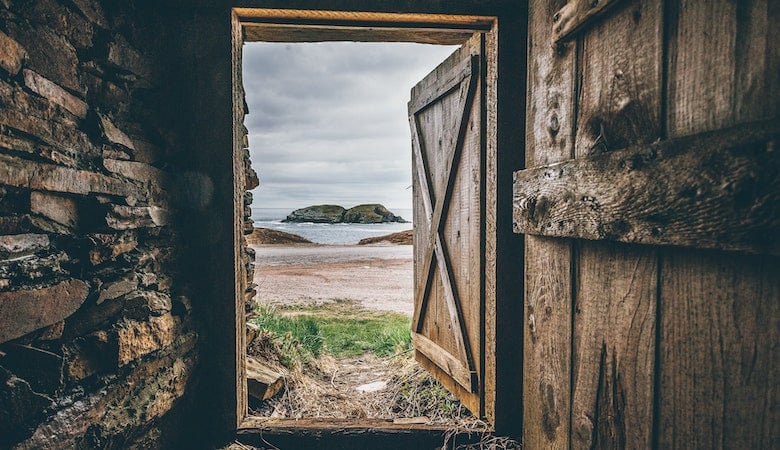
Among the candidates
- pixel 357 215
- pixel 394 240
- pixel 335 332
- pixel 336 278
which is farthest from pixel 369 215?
pixel 335 332

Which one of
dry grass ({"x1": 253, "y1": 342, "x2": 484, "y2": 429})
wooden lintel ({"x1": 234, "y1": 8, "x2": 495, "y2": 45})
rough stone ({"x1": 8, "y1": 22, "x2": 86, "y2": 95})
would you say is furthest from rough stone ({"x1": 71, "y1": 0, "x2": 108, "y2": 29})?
dry grass ({"x1": 253, "y1": 342, "x2": 484, "y2": 429})

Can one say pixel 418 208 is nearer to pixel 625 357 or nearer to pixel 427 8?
pixel 427 8

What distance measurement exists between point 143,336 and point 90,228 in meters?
0.47

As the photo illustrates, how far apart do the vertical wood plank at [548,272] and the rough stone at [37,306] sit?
60.4 inches

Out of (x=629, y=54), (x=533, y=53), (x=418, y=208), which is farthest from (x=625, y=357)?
(x=418, y=208)

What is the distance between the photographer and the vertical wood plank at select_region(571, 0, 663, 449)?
1.02 metres

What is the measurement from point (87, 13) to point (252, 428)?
1.90 m

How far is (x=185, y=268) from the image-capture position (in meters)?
2.06

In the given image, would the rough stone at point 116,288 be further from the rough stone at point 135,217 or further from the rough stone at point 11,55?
the rough stone at point 11,55

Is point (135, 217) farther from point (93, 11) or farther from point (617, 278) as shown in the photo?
point (617, 278)

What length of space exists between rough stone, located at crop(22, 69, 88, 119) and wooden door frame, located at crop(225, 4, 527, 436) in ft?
2.13

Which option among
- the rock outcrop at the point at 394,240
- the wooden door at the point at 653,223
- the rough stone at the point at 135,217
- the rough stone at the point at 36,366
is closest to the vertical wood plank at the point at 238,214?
the rough stone at the point at 135,217

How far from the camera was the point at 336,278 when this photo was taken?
880cm

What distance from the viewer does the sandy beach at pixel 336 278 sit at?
674cm
